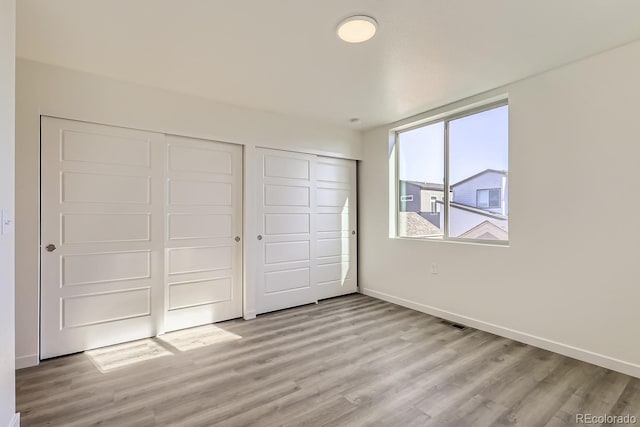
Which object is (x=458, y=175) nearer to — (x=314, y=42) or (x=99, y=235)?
(x=314, y=42)

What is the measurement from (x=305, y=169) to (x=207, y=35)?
7.23ft

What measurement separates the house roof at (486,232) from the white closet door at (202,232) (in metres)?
2.65

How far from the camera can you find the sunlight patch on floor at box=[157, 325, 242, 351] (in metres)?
2.95

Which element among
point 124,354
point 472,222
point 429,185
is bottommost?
point 124,354

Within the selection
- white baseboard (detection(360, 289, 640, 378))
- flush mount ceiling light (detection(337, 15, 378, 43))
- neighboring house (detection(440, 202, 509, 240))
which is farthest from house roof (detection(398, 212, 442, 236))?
flush mount ceiling light (detection(337, 15, 378, 43))

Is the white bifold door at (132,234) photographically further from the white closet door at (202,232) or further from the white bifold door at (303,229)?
the white bifold door at (303,229)

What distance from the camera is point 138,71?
272 cm

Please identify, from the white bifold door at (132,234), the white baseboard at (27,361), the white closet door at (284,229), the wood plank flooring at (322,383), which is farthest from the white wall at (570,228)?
the white baseboard at (27,361)

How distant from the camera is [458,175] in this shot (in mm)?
3605

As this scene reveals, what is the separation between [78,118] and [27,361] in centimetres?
206

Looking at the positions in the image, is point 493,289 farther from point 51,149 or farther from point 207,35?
point 51,149

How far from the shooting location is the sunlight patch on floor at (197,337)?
9.66ft
